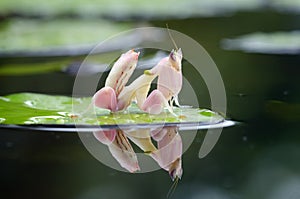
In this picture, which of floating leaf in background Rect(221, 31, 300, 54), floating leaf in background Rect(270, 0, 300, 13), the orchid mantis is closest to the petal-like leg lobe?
the orchid mantis

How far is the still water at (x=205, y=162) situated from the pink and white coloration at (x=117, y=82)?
0.28ft

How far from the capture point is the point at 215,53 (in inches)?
52.1

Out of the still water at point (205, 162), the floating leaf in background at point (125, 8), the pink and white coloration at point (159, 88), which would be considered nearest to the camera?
the still water at point (205, 162)

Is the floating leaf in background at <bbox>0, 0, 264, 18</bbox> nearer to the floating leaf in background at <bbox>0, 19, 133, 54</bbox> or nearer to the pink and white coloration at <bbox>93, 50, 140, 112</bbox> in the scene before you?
the floating leaf in background at <bbox>0, 19, 133, 54</bbox>

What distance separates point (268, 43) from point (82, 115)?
0.67 meters

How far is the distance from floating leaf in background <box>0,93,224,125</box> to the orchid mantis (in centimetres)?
1

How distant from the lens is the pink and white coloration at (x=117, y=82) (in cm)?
85

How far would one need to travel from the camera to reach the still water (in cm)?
71

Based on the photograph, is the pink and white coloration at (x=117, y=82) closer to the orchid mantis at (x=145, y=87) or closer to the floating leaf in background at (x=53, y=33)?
the orchid mantis at (x=145, y=87)

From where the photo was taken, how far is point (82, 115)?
2.86 feet

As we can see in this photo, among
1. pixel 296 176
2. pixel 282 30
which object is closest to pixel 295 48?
pixel 282 30

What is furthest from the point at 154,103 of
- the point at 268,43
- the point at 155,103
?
the point at 268,43

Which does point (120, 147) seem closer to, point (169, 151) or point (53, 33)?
point (169, 151)

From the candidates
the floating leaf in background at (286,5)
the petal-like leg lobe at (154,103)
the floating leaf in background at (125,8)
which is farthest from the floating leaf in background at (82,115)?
the floating leaf in background at (286,5)
